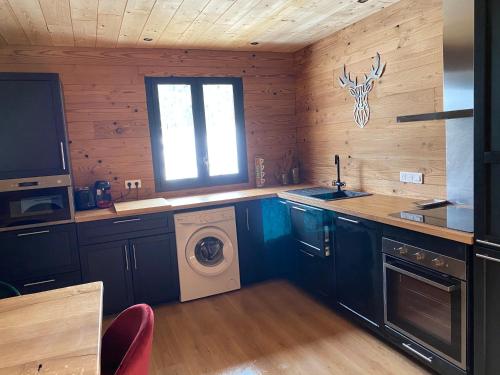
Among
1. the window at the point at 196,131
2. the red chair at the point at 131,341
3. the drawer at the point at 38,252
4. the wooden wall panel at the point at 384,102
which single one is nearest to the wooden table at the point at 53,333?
the red chair at the point at 131,341

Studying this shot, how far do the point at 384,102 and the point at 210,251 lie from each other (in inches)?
79.5

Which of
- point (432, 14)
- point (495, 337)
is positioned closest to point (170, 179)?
point (432, 14)

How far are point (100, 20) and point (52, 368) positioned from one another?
2.45m

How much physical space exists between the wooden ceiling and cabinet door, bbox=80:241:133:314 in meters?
1.72

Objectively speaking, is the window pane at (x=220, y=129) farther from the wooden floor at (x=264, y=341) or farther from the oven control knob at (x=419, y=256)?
the oven control knob at (x=419, y=256)

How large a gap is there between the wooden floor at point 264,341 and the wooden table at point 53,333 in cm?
108

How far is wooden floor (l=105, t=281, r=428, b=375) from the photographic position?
Answer: 7.79ft

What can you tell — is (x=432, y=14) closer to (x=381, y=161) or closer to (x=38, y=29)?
(x=381, y=161)

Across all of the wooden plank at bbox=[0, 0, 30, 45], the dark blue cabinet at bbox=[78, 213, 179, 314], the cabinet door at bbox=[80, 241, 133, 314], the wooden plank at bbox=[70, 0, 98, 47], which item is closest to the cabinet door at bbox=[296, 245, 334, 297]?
the dark blue cabinet at bbox=[78, 213, 179, 314]

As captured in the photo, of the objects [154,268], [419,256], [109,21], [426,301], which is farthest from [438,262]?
[109,21]

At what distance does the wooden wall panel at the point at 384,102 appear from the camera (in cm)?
264

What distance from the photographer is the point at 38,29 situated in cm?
287

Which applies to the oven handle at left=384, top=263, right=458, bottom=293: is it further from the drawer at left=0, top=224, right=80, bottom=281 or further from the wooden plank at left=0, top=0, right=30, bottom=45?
the wooden plank at left=0, top=0, right=30, bottom=45

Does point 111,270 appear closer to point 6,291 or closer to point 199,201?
point 199,201
